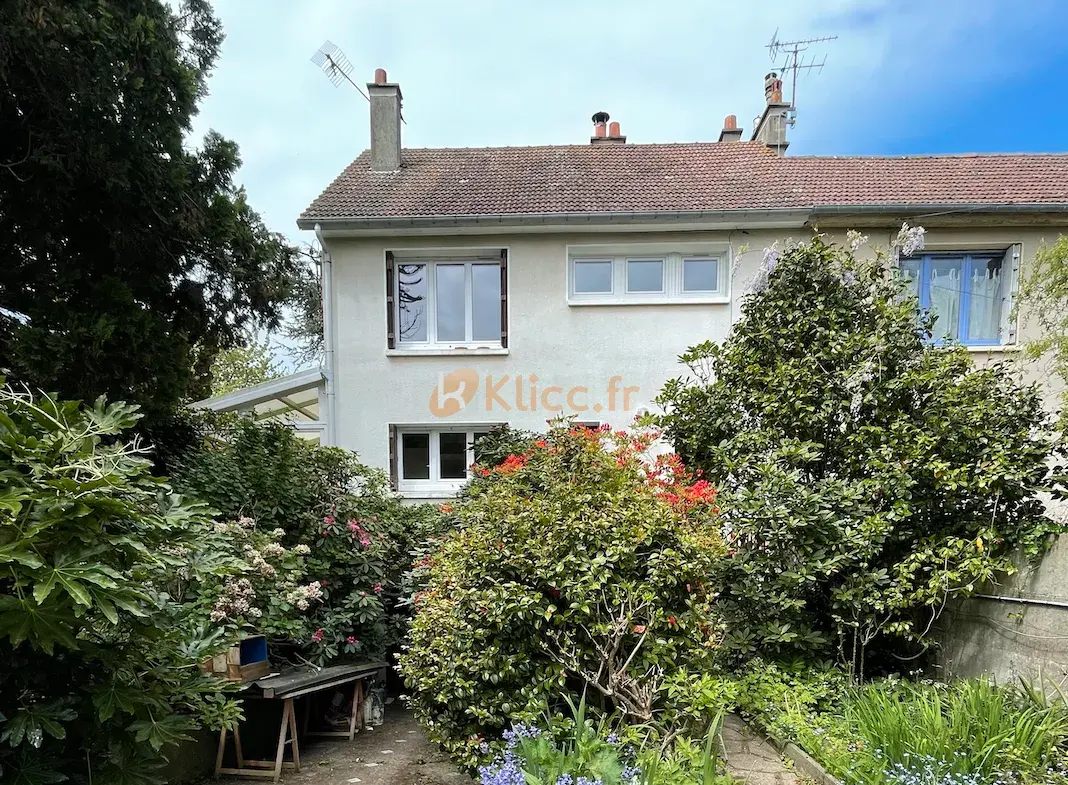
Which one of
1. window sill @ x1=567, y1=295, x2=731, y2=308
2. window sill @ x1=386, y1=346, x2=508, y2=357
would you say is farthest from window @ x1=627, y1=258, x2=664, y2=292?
window sill @ x1=386, y1=346, x2=508, y2=357

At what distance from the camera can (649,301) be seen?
8.62 m

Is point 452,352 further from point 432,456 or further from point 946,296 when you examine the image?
point 946,296

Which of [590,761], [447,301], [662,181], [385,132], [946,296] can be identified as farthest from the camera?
[385,132]

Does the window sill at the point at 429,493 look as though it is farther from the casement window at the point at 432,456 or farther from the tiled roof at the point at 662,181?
the tiled roof at the point at 662,181

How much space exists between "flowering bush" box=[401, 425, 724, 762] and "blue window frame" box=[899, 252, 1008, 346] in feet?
25.9

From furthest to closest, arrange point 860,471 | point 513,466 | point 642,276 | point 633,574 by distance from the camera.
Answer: point 642,276 → point 513,466 → point 860,471 → point 633,574

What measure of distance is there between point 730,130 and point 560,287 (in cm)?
689

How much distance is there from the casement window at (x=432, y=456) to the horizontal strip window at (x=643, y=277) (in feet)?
10.3

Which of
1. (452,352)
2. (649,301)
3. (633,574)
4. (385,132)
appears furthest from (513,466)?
(385,132)

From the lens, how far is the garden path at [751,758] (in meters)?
3.47

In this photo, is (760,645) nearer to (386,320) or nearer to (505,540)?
(505,540)

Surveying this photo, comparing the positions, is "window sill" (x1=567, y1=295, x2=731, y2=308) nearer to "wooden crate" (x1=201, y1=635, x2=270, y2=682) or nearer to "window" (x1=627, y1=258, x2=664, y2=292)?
"window" (x1=627, y1=258, x2=664, y2=292)

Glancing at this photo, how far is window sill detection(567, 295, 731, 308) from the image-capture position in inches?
336

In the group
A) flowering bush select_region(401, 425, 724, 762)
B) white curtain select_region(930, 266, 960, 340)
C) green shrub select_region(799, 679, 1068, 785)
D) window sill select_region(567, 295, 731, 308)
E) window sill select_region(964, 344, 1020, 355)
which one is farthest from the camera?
white curtain select_region(930, 266, 960, 340)
